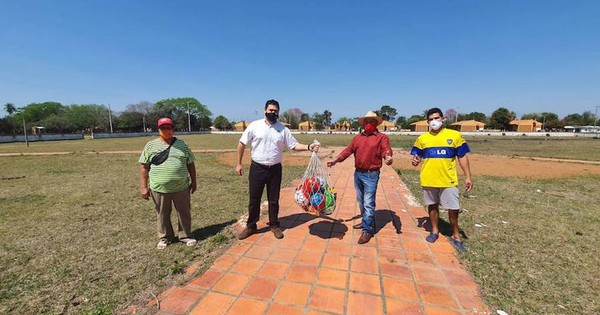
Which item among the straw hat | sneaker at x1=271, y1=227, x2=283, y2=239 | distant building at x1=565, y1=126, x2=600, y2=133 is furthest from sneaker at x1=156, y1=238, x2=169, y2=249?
distant building at x1=565, y1=126, x2=600, y2=133

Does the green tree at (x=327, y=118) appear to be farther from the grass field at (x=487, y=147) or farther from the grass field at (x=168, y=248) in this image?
the grass field at (x=168, y=248)

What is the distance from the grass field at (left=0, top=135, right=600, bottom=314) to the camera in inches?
104

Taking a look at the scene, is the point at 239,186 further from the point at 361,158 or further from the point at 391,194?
the point at 361,158

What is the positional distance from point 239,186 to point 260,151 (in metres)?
4.02

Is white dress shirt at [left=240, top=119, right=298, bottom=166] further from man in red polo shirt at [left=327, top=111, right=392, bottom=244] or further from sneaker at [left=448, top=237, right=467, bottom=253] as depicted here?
sneaker at [left=448, top=237, right=467, bottom=253]

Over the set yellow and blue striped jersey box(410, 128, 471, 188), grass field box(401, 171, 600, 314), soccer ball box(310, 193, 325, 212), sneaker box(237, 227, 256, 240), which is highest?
yellow and blue striped jersey box(410, 128, 471, 188)

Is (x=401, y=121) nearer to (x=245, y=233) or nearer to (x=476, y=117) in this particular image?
(x=476, y=117)

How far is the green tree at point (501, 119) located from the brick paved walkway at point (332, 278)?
82.9m

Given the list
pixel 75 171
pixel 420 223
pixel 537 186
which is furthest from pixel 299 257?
pixel 75 171

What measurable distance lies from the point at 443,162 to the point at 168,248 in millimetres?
3688

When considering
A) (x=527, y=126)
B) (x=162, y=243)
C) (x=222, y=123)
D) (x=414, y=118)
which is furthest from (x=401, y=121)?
(x=162, y=243)

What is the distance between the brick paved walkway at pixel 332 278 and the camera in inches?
96.0

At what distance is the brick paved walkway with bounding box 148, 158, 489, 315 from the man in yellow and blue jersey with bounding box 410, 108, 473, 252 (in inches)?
23.0

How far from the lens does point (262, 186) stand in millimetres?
3826
